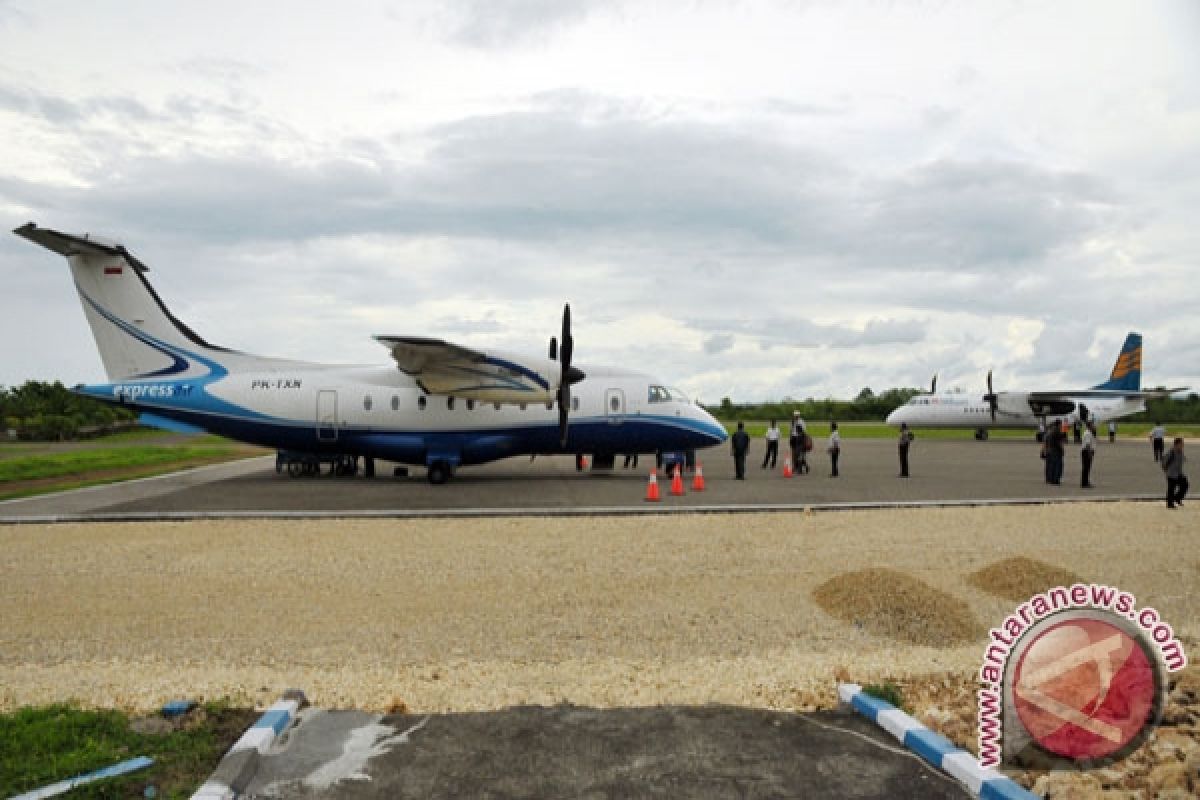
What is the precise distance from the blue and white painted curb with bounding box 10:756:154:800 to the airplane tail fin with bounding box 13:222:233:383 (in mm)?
20720

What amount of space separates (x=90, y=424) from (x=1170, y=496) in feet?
231

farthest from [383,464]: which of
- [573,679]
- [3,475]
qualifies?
[573,679]

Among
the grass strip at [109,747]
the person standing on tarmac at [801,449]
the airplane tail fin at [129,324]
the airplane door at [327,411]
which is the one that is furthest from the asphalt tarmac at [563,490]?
the grass strip at [109,747]

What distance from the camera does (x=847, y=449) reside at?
3978 centimetres

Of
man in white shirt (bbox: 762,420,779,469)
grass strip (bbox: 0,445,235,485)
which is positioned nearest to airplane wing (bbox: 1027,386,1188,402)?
man in white shirt (bbox: 762,420,779,469)

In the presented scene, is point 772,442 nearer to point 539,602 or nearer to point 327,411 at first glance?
point 327,411

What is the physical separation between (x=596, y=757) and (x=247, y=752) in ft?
6.83

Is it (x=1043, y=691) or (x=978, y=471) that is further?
(x=978, y=471)

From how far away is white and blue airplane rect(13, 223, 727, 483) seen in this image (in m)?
22.4

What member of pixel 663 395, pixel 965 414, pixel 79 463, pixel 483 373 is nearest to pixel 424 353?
pixel 483 373

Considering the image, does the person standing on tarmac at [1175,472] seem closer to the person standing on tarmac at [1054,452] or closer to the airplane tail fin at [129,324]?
the person standing on tarmac at [1054,452]

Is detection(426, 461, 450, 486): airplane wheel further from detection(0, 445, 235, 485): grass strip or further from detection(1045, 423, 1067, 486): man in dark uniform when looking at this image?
detection(1045, 423, 1067, 486): man in dark uniform

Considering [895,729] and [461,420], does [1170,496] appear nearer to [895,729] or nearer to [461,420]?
[895,729]

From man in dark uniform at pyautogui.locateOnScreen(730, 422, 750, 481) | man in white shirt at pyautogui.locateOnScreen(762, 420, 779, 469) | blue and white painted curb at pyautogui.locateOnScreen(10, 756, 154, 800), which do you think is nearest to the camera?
blue and white painted curb at pyautogui.locateOnScreen(10, 756, 154, 800)
